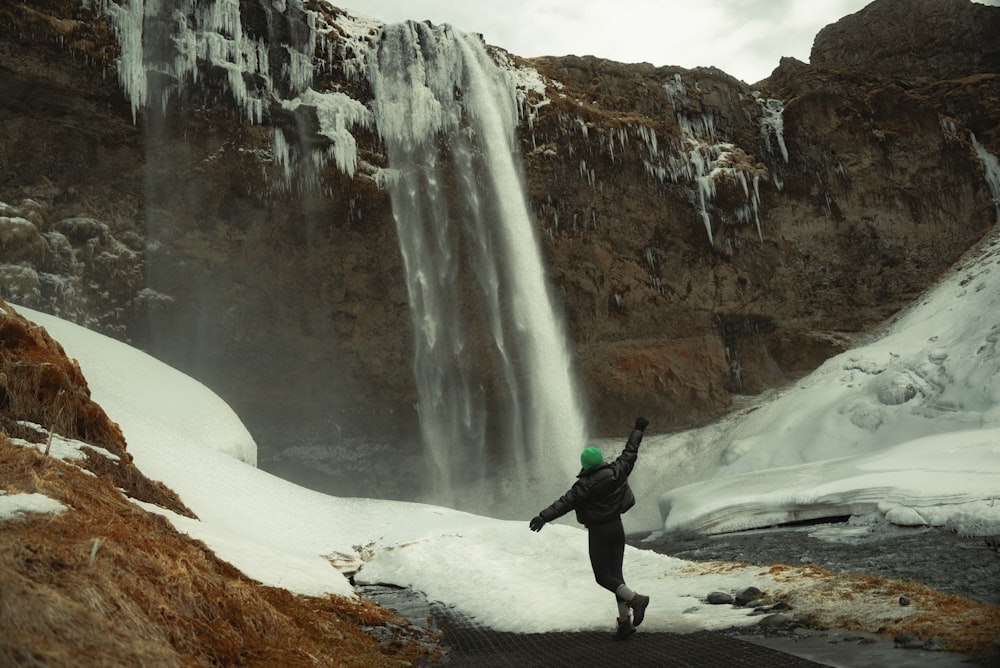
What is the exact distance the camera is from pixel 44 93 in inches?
874

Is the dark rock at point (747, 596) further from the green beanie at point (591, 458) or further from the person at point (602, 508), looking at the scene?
the green beanie at point (591, 458)

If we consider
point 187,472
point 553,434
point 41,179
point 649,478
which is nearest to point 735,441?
point 649,478

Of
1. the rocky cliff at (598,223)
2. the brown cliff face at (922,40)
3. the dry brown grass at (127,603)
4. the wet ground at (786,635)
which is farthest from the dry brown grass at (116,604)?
the brown cliff face at (922,40)

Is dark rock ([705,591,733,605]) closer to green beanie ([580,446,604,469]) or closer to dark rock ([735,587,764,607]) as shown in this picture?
dark rock ([735,587,764,607])

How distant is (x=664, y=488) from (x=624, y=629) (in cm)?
2253

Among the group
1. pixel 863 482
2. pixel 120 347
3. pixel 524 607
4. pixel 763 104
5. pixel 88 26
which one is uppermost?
pixel 763 104

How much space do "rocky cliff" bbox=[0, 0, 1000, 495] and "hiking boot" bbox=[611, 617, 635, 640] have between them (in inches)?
871

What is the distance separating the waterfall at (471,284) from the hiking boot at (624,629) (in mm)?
22205

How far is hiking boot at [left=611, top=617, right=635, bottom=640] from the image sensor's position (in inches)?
232

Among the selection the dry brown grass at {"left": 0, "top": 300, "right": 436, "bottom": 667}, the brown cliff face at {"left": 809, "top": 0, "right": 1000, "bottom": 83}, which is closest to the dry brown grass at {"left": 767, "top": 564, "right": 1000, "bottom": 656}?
the dry brown grass at {"left": 0, "top": 300, "right": 436, "bottom": 667}

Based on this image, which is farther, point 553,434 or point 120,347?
point 553,434

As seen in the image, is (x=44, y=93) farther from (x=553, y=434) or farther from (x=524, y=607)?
(x=524, y=607)

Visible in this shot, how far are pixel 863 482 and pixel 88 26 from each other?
24.0 meters

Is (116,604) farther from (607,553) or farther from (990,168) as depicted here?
(990,168)
